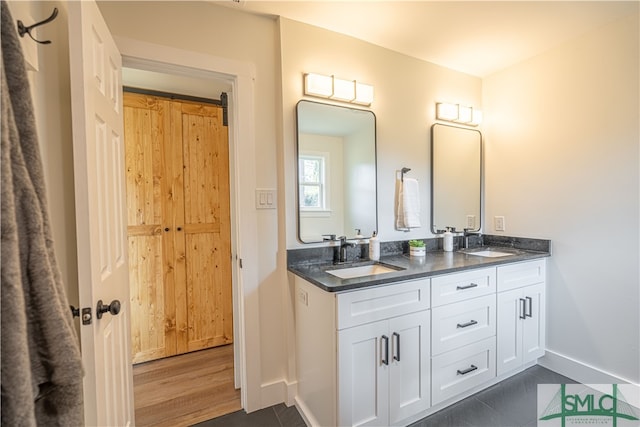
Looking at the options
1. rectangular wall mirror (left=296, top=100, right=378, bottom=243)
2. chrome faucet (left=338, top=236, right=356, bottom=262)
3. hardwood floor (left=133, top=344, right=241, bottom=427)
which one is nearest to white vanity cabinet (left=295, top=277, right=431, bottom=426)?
chrome faucet (left=338, top=236, right=356, bottom=262)

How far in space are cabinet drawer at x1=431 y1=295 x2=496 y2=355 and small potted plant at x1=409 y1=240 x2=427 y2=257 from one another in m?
0.46

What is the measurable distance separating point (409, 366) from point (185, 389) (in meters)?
1.52

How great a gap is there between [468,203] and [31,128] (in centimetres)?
273

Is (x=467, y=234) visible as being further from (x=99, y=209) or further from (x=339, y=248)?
(x=99, y=209)

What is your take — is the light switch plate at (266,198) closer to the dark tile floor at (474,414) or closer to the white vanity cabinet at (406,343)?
the white vanity cabinet at (406,343)

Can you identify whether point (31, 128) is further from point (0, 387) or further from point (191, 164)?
point (191, 164)

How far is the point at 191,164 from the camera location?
97.3 inches

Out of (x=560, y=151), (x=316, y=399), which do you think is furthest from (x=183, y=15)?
(x=560, y=151)

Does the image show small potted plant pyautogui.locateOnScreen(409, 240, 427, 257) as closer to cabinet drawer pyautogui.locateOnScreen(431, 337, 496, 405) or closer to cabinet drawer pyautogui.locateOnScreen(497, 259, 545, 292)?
cabinet drawer pyautogui.locateOnScreen(497, 259, 545, 292)

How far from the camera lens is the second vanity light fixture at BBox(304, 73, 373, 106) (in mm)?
1835

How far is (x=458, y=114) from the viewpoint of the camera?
2467 mm

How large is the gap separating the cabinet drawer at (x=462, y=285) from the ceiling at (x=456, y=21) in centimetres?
156

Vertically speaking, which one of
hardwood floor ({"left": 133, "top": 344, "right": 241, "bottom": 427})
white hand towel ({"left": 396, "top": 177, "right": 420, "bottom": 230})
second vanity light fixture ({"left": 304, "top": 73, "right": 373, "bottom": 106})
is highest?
second vanity light fixture ({"left": 304, "top": 73, "right": 373, "bottom": 106})

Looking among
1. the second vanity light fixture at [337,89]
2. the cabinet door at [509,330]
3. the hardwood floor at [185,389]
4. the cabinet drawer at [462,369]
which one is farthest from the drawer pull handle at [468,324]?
the second vanity light fixture at [337,89]
